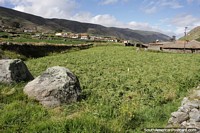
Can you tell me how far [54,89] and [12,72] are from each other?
166 inches

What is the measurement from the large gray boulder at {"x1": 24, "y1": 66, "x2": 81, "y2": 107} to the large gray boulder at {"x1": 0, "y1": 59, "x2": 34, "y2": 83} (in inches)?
99.6

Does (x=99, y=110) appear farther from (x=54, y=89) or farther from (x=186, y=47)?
(x=186, y=47)

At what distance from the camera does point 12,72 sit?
52.7 ft

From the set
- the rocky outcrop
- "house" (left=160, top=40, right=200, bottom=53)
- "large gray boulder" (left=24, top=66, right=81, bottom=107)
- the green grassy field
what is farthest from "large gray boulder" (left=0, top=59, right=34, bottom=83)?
"house" (left=160, top=40, right=200, bottom=53)

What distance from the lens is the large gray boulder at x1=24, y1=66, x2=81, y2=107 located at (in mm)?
13016

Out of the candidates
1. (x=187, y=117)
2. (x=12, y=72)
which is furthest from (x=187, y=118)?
(x=12, y=72)

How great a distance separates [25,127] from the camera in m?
9.84

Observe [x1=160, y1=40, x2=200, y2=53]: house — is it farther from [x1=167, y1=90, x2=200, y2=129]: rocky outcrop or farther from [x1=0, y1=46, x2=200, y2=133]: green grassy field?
[x1=167, y1=90, x2=200, y2=129]: rocky outcrop

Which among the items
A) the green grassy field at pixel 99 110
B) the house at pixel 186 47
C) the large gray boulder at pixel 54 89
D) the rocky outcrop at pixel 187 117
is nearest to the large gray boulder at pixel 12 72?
the green grassy field at pixel 99 110

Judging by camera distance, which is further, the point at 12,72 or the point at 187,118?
the point at 12,72

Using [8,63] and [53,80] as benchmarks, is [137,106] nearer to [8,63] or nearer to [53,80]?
[53,80]

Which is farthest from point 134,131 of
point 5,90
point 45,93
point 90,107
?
point 5,90

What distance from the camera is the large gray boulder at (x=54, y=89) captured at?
1302cm

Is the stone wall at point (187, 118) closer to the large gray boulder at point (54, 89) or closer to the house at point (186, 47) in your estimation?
the large gray boulder at point (54, 89)
